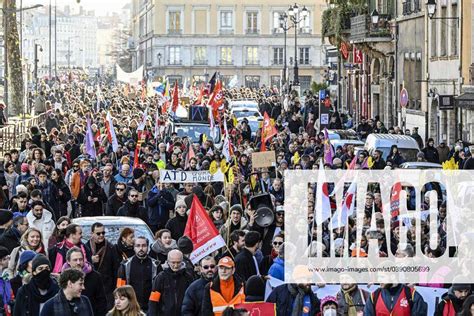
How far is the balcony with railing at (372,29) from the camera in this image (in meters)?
53.5

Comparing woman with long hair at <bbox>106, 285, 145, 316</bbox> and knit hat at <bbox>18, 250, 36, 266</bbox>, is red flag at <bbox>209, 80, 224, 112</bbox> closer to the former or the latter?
knit hat at <bbox>18, 250, 36, 266</bbox>

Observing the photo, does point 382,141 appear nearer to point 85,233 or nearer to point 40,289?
point 85,233

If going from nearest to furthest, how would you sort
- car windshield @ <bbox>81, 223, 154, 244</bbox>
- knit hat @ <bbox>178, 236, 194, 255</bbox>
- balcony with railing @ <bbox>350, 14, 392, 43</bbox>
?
knit hat @ <bbox>178, 236, 194, 255</bbox> < car windshield @ <bbox>81, 223, 154, 244</bbox> < balcony with railing @ <bbox>350, 14, 392, 43</bbox>

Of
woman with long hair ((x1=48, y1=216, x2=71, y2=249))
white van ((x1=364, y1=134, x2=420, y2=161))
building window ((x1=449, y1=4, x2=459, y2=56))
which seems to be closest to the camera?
woman with long hair ((x1=48, y1=216, x2=71, y2=249))

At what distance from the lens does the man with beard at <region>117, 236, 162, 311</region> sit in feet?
45.9

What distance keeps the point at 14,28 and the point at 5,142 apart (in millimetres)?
12568

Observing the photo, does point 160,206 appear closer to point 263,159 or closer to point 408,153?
point 263,159

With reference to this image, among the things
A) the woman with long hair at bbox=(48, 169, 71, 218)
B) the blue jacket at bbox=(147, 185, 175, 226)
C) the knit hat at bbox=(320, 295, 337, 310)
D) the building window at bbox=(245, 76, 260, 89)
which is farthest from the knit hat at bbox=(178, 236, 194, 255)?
the building window at bbox=(245, 76, 260, 89)

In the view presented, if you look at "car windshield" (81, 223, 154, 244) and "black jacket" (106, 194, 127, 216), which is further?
"black jacket" (106, 194, 127, 216)

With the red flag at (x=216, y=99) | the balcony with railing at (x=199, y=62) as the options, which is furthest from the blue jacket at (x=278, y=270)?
the balcony with railing at (x=199, y=62)

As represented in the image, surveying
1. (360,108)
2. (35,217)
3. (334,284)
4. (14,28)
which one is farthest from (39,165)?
(360,108)

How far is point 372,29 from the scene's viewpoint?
53.6 m

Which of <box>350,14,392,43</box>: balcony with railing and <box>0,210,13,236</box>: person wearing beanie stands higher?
<box>350,14,392,43</box>: balcony with railing

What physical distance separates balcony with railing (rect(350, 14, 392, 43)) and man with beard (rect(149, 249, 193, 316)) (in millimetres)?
40511
